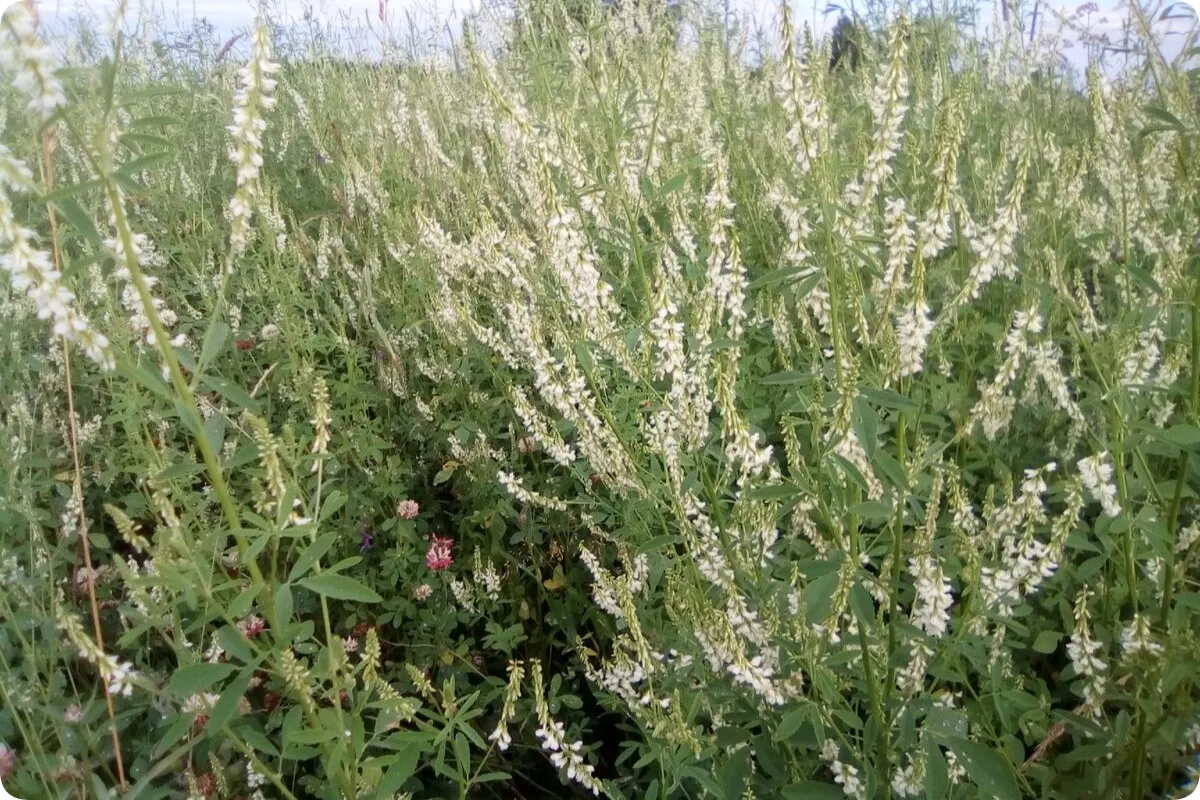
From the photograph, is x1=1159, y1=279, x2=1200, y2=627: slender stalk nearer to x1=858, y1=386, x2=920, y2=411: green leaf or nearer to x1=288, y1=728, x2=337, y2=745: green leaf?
x1=858, y1=386, x2=920, y2=411: green leaf

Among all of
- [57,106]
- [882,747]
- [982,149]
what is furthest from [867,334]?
[982,149]

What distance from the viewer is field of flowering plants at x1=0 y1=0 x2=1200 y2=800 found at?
1.28 m

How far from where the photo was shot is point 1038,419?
2312 mm

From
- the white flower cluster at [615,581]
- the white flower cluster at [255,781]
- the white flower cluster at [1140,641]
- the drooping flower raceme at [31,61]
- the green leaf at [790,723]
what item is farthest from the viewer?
the white flower cluster at [615,581]

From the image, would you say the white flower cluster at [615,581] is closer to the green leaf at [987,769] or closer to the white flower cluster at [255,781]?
the green leaf at [987,769]

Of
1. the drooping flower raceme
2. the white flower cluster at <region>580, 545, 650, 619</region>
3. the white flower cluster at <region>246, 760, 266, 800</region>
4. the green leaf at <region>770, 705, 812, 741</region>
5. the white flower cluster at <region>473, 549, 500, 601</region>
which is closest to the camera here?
the drooping flower raceme

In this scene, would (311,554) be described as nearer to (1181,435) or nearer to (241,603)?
(241,603)

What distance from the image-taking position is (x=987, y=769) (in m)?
1.28

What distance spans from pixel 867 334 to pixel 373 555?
5.43 feet

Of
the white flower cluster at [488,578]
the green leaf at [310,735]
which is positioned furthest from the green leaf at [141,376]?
the white flower cluster at [488,578]

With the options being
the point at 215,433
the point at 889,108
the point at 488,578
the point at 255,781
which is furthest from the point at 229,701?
the point at 889,108

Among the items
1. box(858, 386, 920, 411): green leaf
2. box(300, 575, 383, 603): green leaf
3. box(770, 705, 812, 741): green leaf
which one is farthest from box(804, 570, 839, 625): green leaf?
box(300, 575, 383, 603): green leaf

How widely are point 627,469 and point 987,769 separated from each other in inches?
31.5

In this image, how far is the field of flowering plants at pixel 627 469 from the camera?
1.28 m
